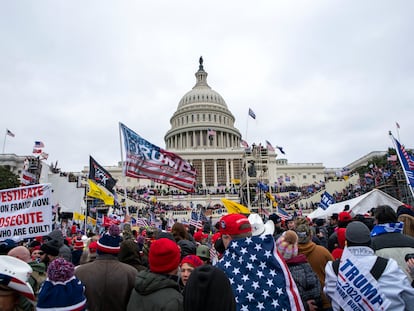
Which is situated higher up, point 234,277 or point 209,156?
point 209,156

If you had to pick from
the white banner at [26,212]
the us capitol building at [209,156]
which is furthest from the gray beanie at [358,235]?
the us capitol building at [209,156]

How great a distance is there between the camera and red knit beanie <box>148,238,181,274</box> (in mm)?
3170

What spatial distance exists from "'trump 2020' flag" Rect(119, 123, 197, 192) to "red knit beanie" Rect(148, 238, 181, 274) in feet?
29.6

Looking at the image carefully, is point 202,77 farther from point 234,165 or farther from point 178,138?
point 234,165

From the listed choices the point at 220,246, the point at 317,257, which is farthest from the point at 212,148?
the point at 317,257

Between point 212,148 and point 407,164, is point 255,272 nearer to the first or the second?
point 407,164

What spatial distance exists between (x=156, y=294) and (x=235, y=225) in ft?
3.33

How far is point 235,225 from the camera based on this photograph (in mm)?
3400

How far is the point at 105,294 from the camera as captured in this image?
11.9ft

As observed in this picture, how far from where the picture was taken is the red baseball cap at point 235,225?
11.1ft

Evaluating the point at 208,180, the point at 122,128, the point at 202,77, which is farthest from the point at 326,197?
the point at 202,77

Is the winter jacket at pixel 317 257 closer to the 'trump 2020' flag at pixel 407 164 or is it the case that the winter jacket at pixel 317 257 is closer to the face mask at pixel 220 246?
the face mask at pixel 220 246

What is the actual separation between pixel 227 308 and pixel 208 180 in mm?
77075

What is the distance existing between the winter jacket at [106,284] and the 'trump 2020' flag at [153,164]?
8345mm
